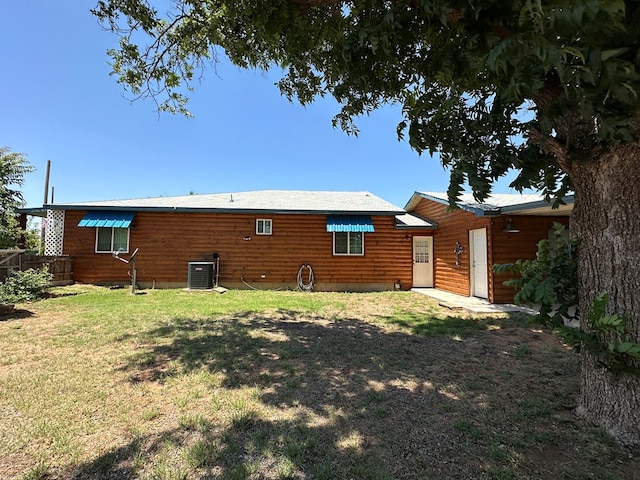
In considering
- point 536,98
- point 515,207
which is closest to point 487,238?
point 515,207

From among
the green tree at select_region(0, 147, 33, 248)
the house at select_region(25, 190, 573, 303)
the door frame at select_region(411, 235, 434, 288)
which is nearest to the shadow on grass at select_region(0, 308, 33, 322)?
the house at select_region(25, 190, 573, 303)

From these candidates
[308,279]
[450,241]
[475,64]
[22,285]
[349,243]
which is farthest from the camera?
[349,243]

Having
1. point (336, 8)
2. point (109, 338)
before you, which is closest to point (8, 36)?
point (109, 338)

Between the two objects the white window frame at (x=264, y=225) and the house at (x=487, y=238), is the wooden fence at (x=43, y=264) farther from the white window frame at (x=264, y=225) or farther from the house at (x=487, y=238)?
the house at (x=487, y=238)

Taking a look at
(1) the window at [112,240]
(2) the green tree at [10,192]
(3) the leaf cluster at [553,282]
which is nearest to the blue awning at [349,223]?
(1) the window at [112,240]

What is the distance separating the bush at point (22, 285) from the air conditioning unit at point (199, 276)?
12.5ft

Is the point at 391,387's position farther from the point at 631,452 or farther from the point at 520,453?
the point at 631,452

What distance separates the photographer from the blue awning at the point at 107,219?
1076cm

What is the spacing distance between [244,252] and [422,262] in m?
6.84

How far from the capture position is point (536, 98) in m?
2.44

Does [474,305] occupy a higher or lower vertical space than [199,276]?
lower

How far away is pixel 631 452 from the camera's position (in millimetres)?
2242

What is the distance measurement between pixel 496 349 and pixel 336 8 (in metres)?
5.15

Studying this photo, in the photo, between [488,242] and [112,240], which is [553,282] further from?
[112,240]
